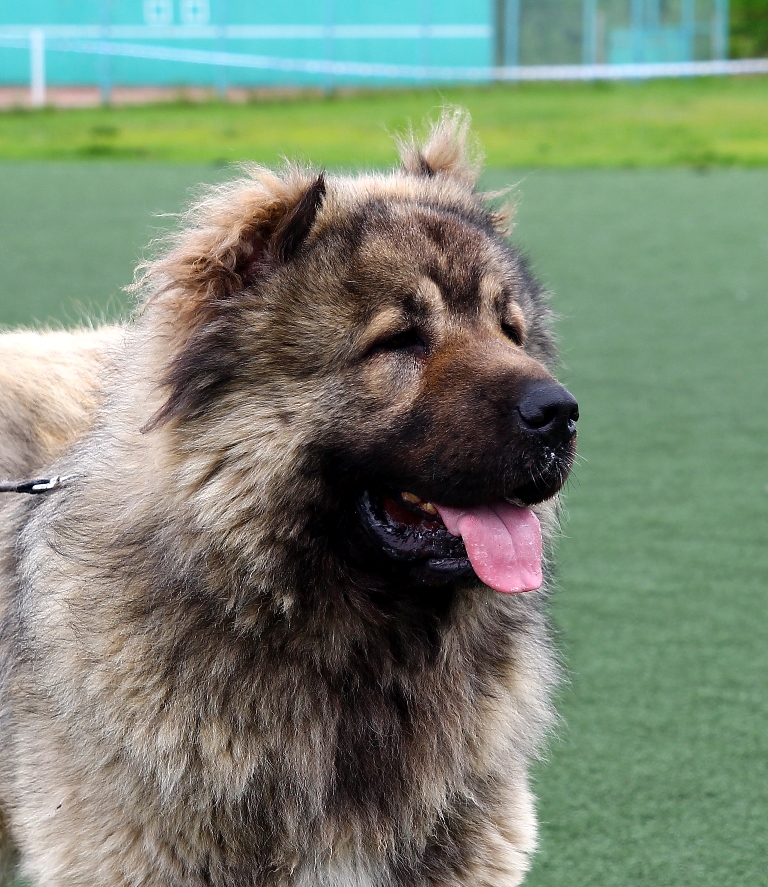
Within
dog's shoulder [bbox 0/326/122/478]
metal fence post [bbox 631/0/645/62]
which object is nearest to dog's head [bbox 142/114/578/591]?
dog's shoulder [bbox 0/326/122/478]

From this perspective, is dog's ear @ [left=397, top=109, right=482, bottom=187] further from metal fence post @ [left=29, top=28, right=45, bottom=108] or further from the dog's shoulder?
metal fence post @ [left=29, top=28, right=45, bottom=108]

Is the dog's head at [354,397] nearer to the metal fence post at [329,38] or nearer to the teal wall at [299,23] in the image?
the metal fence post at [329,38]

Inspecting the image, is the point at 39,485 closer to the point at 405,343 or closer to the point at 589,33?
the point at 405,343

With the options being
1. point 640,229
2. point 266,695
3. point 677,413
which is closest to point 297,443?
point 266,695

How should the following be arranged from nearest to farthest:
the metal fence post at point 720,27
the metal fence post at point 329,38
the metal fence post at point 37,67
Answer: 1. the metal fence post at point 37,67
2. the metal fence post at point 329,38
3. the metal fence post at point 720,27

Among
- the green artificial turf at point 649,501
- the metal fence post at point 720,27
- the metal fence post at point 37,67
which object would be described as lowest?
the green artificial turf at point 649,501

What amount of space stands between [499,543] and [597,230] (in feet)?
25.8

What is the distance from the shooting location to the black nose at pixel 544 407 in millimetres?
2223

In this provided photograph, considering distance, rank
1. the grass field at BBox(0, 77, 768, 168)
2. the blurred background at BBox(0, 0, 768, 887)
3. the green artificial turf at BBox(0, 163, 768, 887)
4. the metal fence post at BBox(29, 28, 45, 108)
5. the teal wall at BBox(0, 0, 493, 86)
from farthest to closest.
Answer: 1. the teal wall at BBox(0, 0, 493, 86)
2. the metal fence post at BBox(29, 28, 45, 108)
3. the grass field at BBox(0, 77, 768, 168)
4. the blurred background at BBox(0, 0, 768, 887)
5. the green artificial turf at BBox(0, 163, 768, 887)

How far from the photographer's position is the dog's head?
88.9 inches

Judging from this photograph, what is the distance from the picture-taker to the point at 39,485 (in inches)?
105

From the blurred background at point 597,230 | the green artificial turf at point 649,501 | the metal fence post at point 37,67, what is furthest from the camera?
the metal fence post at point 37,67

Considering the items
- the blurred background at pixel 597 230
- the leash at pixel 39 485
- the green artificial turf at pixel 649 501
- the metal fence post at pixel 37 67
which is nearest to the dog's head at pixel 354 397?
the leash at pixel 39 485

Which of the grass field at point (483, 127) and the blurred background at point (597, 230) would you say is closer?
the blurred background at point (597, 230)
